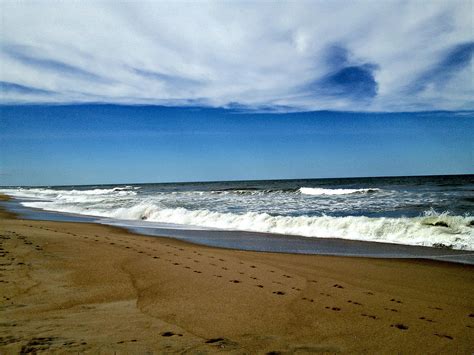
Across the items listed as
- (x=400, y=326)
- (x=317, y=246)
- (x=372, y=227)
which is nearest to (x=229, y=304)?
(x=400, y=326)

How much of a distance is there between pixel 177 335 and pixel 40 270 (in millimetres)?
4236

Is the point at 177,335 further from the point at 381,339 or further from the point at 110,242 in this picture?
the point at 110,242

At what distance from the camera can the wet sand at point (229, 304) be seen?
3.53m

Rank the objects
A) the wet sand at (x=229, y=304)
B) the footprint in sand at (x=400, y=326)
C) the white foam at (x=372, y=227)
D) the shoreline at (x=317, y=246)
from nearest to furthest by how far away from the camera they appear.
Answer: the wet sand at (x=229, y=304) < the footprint in sand at (x=400, y=326) < the shoreline at (x=317, y=246) < the white foam at (x=372, y=227)

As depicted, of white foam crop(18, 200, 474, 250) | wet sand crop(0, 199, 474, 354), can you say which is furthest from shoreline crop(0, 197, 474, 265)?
wet sand crop(0, 199, 474, 354)

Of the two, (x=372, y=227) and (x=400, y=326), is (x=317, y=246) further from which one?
(x=400, y=326)

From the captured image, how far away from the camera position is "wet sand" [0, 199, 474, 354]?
3.53 m

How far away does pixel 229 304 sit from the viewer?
4824mm

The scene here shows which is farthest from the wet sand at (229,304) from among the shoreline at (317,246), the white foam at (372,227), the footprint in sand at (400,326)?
the white foam at (372,227)

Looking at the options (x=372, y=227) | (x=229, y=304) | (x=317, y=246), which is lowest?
(x=317, y=246)

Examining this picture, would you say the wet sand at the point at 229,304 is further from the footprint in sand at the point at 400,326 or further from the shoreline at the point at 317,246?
the shoreline at the point at 317,246

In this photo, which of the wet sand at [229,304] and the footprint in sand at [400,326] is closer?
the wet sand at [229,304]

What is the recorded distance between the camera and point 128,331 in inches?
142

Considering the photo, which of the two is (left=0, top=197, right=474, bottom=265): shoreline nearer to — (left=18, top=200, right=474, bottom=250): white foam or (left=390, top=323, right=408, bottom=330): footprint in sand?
(left=18, top=200, right=474, bottom=250): white foam
